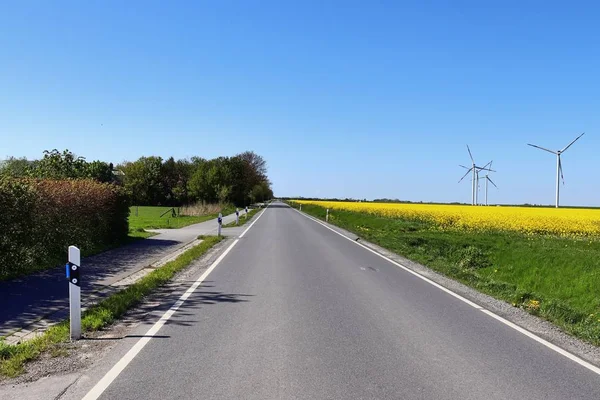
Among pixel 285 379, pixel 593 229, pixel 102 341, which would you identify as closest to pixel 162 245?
pixel 102 341

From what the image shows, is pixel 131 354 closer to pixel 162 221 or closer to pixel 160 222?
pixel 160 222

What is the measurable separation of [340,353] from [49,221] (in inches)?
374

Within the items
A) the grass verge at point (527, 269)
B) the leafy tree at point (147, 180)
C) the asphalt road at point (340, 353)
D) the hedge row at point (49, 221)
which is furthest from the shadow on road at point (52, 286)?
the leafy tree at point (147, 180)

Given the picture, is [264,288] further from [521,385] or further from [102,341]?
[521,385]

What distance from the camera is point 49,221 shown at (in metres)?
12.2

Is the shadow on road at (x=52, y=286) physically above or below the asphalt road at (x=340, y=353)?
above

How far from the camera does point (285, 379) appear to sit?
4762 mm

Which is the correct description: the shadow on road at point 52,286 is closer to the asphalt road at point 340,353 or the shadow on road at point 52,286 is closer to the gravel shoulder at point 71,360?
the gravel shoulder at point 71,360

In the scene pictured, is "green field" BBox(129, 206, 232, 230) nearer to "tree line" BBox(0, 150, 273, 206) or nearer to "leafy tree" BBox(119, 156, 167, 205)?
"tree line" BBox(0, 150, 273, 206)

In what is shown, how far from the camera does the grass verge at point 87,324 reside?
17.0 feet

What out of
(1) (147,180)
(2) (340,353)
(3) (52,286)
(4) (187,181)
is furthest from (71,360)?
(1) (147,180)

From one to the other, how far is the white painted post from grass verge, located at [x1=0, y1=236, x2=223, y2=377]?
16cm

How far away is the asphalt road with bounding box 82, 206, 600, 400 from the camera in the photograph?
4.55 meters

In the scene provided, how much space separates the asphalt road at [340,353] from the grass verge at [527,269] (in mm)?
1553
